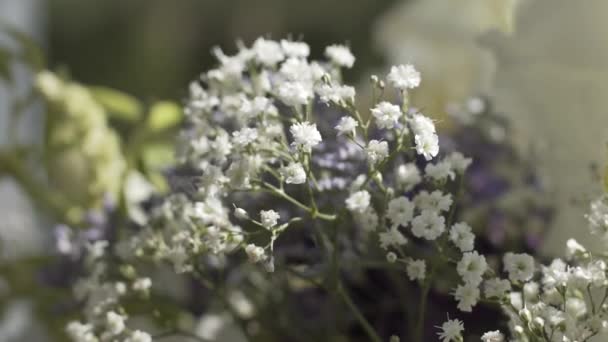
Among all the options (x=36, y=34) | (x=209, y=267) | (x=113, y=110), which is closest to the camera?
(x=209, y=267)

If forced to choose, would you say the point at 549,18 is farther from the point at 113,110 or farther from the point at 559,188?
the point at 113,110

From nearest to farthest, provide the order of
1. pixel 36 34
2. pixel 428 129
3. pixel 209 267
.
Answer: pixel 428 129 < pixel 209 267 < pixel 36 34

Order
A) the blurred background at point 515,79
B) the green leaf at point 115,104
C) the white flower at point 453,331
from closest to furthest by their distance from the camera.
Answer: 1. the white flower at point 453,331
2. the blurred background at point 515,79
3. the green leaf at point 115,104

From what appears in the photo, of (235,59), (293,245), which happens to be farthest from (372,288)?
(235,59)

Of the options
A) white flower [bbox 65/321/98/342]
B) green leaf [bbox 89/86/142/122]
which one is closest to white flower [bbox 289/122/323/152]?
white flower [bbox 65/321/98/342]

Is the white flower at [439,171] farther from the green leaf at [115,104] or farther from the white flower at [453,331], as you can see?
the green leaf at [115,104]

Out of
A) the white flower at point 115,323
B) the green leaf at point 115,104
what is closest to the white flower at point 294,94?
the white flower at point 115,323
